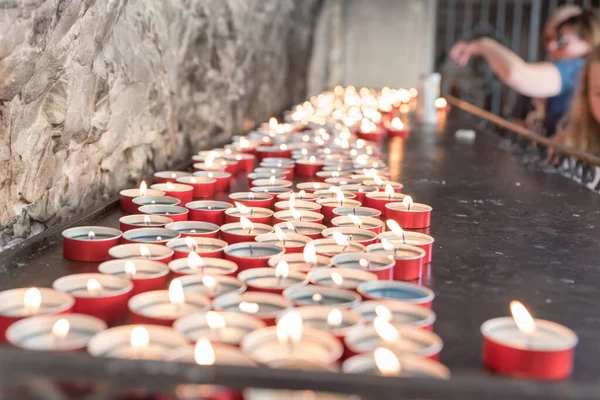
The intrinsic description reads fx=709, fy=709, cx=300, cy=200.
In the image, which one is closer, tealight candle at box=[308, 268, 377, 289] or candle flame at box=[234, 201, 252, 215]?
tealight candle at box=[308, 268, 377, 289]

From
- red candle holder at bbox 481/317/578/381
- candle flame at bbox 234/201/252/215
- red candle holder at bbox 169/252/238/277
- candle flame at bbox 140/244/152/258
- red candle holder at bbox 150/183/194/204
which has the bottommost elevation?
red candle holder at bbox 481/317/578/381

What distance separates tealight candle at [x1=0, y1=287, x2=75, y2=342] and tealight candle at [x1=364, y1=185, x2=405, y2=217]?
1.11m

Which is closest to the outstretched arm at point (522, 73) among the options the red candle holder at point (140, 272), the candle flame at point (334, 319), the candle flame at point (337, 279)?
the candle flame at point (337, 279)

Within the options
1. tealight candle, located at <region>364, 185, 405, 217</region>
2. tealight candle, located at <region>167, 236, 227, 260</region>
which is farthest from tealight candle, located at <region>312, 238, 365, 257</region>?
tealight candle, located at <region>364, 185, 405, 217</region>

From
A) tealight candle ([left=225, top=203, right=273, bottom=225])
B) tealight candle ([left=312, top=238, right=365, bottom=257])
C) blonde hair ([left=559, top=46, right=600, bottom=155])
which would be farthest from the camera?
blonde hair ([left=559, top=46, right=600, bottom=155])

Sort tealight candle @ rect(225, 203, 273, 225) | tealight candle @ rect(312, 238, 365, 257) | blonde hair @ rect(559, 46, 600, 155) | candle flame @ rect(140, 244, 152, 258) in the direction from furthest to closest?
blonde hair @ rect(559, 46, 600, 155), tealight candle @ rect(225, 203, 273, 225), tealight candle @ rect(312, 238, 365, 257), candle flame @ rect(140, 244, 152, 258)

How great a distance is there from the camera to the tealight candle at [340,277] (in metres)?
1.30

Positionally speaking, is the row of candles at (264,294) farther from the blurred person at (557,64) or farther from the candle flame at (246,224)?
the blurred person at (557,64)

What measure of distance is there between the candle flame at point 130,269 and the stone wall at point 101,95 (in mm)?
456

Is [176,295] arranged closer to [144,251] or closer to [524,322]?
[144,251]

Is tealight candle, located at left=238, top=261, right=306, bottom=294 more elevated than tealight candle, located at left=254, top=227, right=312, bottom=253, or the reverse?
tealight candle, located at left=254, top=227, right=312, bottom=253

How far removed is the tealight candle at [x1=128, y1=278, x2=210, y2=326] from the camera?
3.73ft

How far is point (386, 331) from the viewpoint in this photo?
1.00 m

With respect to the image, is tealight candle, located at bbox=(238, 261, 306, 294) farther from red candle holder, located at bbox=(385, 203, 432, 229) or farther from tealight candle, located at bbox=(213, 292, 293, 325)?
red candle holder, located at bbox=(385, 203, 432, 229)
